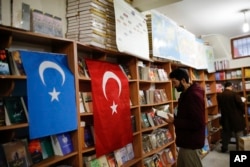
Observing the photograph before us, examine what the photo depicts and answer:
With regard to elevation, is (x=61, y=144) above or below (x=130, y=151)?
above

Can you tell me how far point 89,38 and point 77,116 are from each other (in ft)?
2.59

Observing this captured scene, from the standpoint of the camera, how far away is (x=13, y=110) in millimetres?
1654

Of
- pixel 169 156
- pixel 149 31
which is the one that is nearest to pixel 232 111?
pixel 169 156

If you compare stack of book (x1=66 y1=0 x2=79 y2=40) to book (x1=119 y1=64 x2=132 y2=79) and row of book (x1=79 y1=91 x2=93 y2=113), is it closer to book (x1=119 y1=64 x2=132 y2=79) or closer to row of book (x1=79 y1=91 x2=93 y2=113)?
row of book (x1=79 y1=91 x2=93 y2=113)

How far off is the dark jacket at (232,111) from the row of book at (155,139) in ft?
5.76

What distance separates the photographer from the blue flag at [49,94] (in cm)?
170

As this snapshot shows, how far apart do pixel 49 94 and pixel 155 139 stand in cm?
202

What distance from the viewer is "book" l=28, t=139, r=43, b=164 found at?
1.76 m

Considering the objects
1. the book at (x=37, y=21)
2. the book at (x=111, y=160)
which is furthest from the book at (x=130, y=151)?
the book at (x=37, y=21)

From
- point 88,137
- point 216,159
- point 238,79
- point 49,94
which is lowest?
point 216,159

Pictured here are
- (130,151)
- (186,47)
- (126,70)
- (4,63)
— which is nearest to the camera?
(4,63)

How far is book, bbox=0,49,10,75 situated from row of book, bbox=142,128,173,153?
212cm

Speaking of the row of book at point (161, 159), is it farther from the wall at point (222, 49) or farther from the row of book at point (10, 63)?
the wall at point (222, 49)

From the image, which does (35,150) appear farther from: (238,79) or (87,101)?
(238,79)
